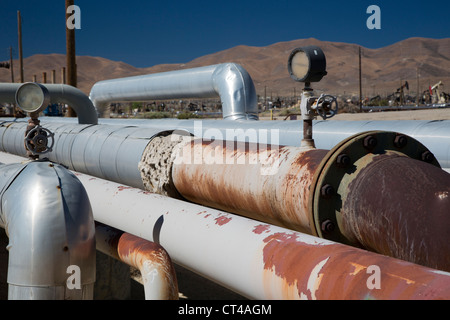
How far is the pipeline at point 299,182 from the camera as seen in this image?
175 centimetres

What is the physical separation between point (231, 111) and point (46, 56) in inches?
5008

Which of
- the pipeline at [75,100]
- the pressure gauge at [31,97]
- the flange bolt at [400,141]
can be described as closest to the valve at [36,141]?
the pressure gauge at [31,97]

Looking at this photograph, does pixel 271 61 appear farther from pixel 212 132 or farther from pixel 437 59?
pixel 212 132

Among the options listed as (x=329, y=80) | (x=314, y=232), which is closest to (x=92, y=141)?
(x=314, y=232)

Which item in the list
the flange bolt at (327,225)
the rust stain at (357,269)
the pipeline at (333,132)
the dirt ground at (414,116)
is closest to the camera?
the rust stain at (357,269)

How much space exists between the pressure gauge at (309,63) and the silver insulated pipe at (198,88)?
3823mm

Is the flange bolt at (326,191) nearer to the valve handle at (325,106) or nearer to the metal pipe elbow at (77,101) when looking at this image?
the valve handle at (325,106)

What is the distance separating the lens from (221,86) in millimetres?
7113

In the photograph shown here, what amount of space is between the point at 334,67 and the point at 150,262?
99.7m

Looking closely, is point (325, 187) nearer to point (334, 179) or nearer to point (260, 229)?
point (334, 179)

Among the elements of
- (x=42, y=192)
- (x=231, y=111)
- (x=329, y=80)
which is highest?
(x=329, y=80)

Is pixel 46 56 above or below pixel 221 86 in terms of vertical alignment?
above

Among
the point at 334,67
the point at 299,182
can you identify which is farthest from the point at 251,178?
the point at 334,67

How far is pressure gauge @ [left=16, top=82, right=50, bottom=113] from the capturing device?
2.79m
